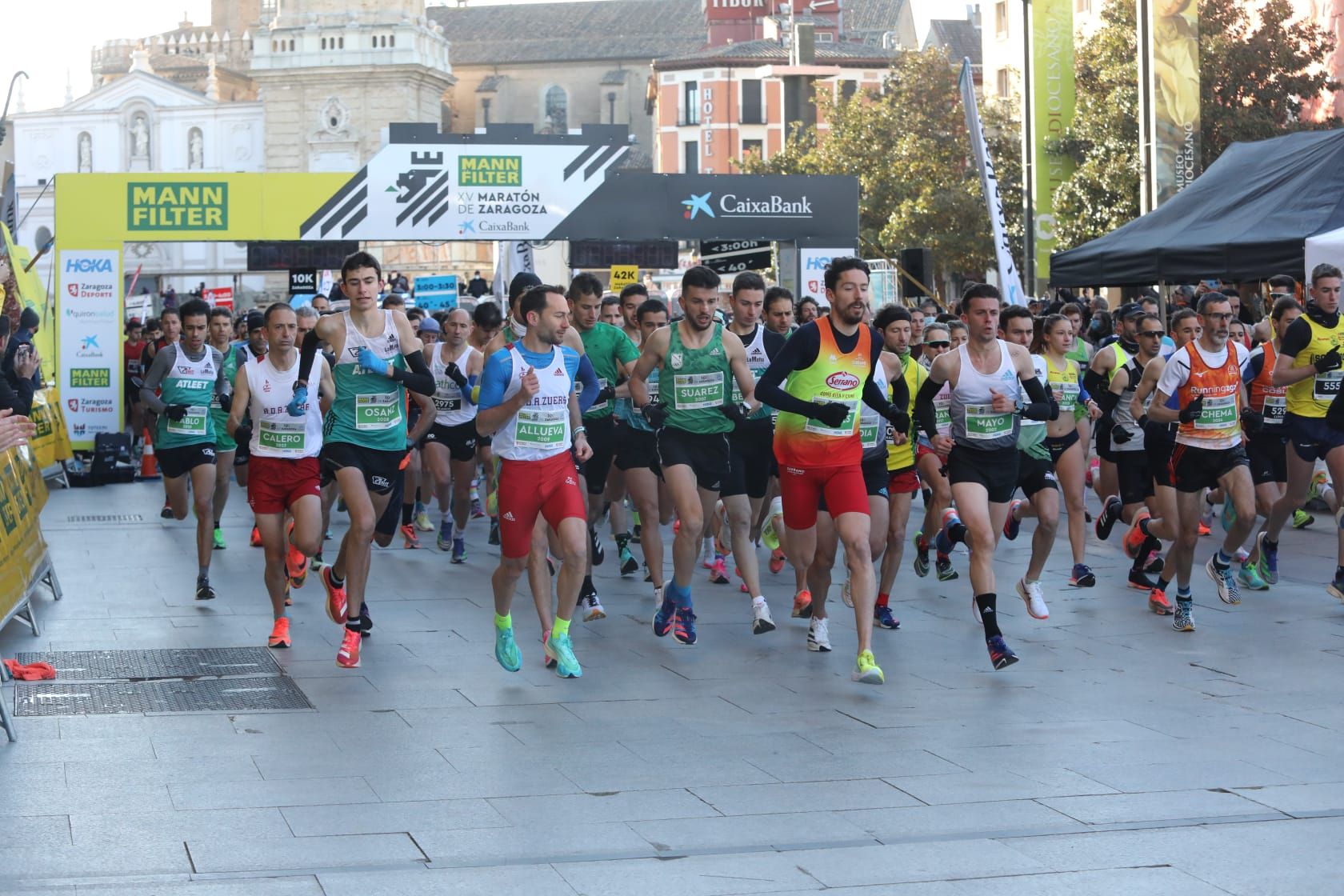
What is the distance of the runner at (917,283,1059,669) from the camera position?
864 centimetres

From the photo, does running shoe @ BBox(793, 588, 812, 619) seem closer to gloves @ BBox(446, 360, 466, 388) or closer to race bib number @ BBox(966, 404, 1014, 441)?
race bib number @ BBox(966, 404, 1014, 441)

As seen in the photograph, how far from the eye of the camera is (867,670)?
26.7ft

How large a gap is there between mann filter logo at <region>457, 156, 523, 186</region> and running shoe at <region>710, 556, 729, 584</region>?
1251 centimetres

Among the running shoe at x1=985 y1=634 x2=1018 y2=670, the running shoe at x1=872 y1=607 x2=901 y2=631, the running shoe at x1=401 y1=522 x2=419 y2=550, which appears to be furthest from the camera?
the running shoe at x1=401 y1=522 x2=419 y2=550

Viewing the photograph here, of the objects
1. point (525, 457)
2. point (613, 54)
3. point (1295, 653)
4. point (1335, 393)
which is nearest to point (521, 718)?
point (525, 457)

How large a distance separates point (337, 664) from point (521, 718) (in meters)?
1.63

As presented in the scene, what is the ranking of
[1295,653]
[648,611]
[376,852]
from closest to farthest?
[376,852] < [1295,653] < [648,611]

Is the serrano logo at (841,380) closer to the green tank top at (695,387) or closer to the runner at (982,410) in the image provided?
the runner at (982,410)

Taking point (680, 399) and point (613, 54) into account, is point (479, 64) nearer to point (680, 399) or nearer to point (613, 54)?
point (613, 54)

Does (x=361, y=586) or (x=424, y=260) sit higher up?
(x=424, y=260)

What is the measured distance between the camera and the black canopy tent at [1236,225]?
16.3 meters

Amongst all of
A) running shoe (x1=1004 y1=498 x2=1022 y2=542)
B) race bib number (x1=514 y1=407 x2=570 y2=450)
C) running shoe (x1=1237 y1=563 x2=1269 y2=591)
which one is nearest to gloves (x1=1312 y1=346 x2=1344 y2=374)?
running shoe (x1=1237 y1=563 x2=1269 y2=591)

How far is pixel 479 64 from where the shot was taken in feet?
376

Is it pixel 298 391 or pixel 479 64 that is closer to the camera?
pixel 298 391
